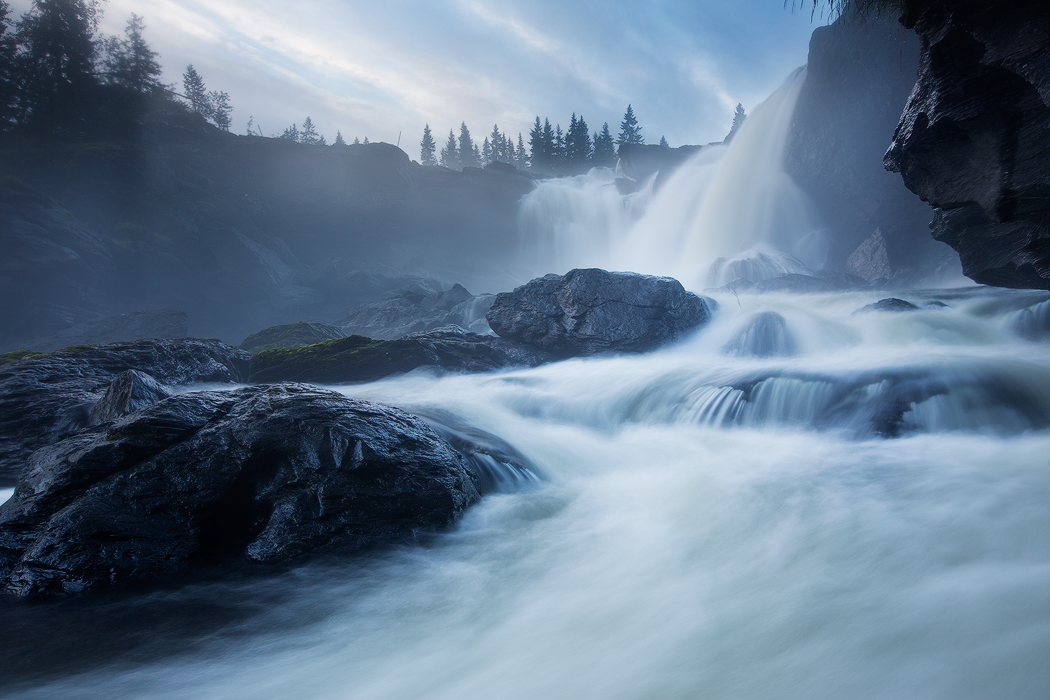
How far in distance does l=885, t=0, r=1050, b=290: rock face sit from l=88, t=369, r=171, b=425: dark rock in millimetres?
10255

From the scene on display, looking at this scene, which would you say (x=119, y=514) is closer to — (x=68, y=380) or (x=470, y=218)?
(x=68, y=380)

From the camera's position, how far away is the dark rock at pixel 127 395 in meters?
6.21

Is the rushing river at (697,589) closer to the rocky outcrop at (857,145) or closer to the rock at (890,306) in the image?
the rock at (890,306)

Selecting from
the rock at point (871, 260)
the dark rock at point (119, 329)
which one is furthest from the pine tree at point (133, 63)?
the rock at point (871, 260)

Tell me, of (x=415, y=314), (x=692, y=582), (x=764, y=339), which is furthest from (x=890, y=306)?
(x=415, y=314)

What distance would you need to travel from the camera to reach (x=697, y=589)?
151 inches

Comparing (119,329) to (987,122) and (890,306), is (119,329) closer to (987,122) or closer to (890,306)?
(987,122)

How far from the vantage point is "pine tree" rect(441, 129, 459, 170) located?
72.9 meters

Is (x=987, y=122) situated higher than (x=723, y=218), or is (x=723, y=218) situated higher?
(x=723, y=218)

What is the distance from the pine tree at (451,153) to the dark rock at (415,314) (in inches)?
2081

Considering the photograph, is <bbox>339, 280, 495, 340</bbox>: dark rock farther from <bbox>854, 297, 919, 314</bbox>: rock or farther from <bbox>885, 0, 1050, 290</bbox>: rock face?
<bbox>885, 0, 1050, 290</bbox>: rock face

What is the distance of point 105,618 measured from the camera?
3.56 meters

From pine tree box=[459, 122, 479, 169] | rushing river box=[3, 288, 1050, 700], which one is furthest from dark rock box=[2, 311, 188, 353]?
pine tree box=[459, 122, 479, 169]

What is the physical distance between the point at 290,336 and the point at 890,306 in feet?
66.7
